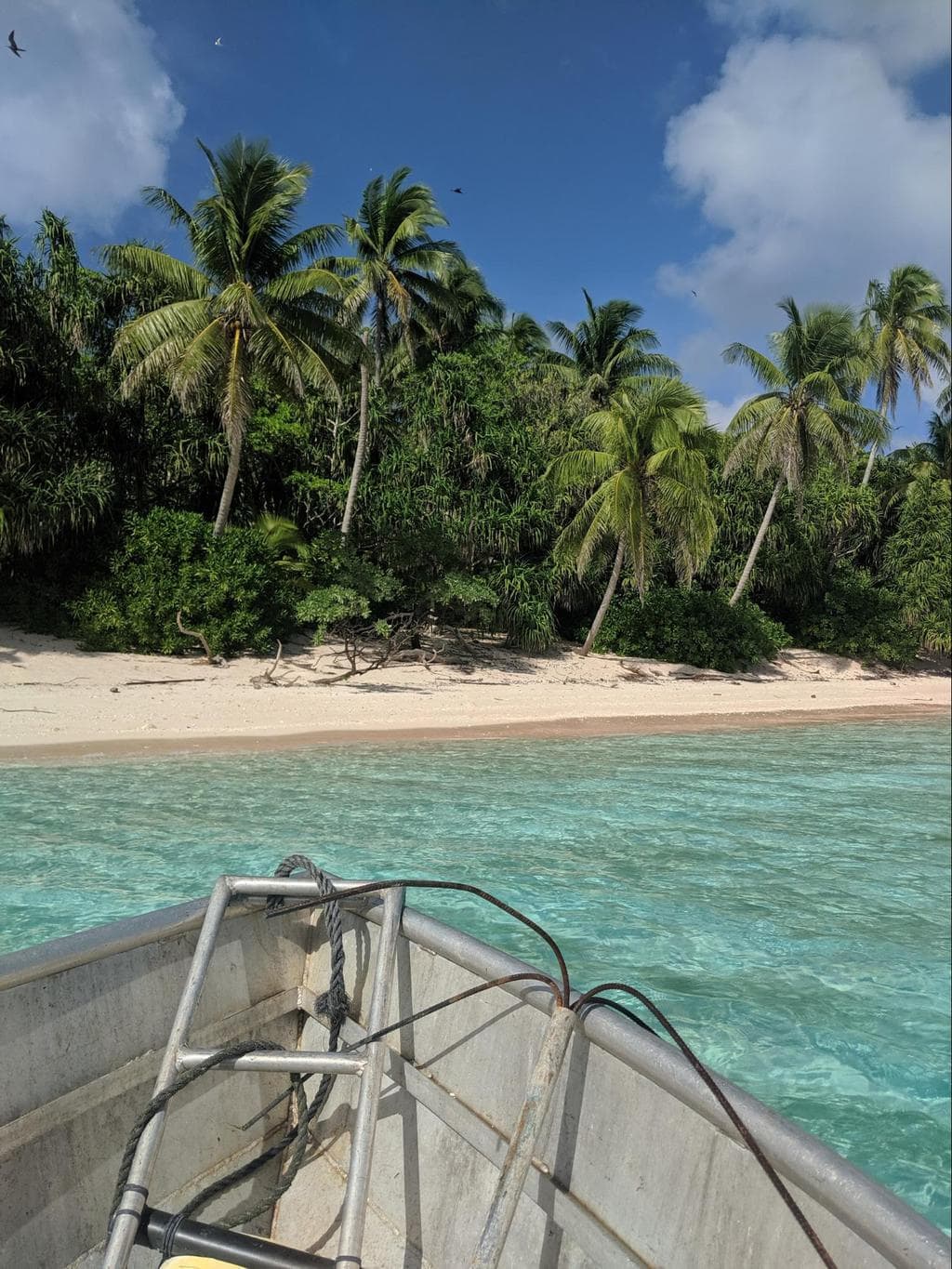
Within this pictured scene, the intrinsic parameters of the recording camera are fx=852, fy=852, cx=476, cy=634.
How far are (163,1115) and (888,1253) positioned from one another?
5.00ft

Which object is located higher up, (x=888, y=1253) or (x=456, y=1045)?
(x=888, y=1253)

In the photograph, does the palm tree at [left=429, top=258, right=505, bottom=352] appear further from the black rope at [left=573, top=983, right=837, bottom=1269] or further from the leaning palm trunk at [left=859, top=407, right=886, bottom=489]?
the black rope at [left=573, top=983, right=837, bottom=1269]

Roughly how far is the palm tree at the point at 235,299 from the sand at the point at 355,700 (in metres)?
4.13

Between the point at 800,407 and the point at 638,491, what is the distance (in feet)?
22.2

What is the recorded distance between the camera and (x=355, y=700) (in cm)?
1456

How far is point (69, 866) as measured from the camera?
257 inches

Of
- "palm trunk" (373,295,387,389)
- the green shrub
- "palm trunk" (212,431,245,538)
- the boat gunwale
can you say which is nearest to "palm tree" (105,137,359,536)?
"palm trunk" (212,431,245,538)

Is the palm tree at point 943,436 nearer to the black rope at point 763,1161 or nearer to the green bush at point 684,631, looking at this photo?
the green bush at point 684,631

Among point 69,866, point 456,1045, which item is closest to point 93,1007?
point 456,1045

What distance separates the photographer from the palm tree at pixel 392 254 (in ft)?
66.3

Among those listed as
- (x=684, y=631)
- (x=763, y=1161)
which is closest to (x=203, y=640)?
(x=684, y=631)

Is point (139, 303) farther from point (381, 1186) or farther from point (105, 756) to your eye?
point (381, 1186)

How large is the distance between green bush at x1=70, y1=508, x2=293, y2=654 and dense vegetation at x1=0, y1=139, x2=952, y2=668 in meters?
0.05

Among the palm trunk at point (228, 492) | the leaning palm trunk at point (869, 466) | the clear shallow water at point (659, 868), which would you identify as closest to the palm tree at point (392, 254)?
the palm trunk at point (228, 492)
